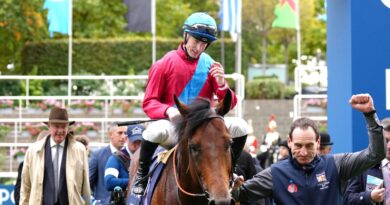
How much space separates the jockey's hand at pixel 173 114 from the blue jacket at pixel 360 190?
187 cm

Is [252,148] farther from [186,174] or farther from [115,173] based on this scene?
[186,174]

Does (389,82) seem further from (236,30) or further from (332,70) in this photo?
(236,30)

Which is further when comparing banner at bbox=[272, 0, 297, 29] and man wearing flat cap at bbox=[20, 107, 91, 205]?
banner at bbox=[272, 0, 297, 29]

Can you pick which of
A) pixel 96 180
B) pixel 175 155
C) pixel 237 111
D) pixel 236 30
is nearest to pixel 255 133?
pixel 236 30

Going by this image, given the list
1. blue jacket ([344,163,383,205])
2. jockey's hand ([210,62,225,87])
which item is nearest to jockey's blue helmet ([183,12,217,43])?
jockey's hand ([210,62,225,87])

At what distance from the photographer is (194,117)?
784cm

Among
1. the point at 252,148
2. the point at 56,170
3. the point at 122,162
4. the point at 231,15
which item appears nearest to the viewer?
the point at 122,162

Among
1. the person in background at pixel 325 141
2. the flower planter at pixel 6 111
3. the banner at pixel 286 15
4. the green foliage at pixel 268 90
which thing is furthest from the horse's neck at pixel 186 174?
the green foliage at pixel 268 90

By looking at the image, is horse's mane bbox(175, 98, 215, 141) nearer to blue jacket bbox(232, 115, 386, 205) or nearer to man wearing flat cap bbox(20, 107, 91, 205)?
blue jacket bbox(232, 115, 386, 205)

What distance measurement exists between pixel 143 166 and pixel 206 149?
63.8 inches

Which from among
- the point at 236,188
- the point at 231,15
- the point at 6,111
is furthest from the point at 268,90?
the point at 236,188

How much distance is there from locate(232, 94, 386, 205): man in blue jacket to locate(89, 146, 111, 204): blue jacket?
19.9 feet

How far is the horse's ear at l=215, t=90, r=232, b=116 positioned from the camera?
7.93 meters

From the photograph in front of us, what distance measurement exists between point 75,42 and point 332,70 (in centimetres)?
2856
